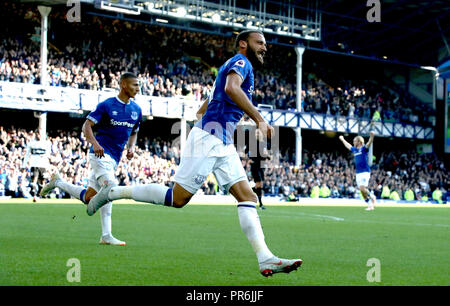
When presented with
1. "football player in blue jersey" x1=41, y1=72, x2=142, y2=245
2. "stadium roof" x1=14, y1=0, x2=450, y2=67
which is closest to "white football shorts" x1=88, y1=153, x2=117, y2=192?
"football player in blue jersey" x1=41, y1=72, x2=142, y2=245

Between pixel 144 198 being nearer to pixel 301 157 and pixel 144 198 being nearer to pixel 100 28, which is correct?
pixel 100 28

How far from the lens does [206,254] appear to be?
798cm

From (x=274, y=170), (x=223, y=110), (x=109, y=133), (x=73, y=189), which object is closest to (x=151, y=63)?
(x=274, y=170)

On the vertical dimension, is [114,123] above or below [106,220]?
above

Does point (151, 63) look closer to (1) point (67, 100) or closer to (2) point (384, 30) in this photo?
(1) point (67, 100)

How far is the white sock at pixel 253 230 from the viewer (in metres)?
6.03

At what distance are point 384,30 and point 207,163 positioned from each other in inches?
1762

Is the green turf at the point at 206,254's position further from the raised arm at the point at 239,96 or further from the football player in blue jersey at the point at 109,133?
the raised arm at the point at 239,96

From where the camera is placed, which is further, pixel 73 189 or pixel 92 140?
pixel 73 189

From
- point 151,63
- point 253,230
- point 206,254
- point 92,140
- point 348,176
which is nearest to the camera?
point 253,230

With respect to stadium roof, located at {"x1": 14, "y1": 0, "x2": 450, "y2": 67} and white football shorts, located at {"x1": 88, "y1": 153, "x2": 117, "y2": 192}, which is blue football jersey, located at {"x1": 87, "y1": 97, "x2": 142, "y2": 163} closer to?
white football shorts, located at {"x1": 88, "y1": 153, "x2": 117, "y2": 192}

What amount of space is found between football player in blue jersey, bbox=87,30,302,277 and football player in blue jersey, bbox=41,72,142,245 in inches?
102

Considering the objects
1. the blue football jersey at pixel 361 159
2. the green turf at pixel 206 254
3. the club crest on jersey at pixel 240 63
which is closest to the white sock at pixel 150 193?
the green turf at pixel 206 254
